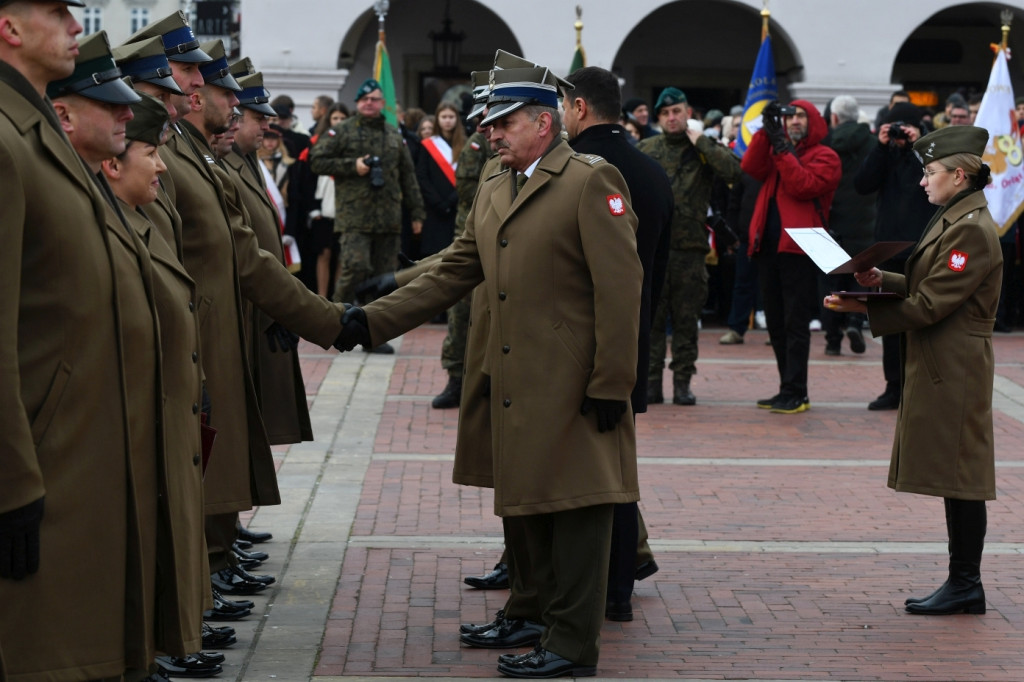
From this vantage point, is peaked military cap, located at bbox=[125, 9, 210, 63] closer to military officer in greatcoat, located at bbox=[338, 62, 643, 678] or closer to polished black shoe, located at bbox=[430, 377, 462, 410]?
military officer in greatcoat, located at bbox=[338, 62, 643, 678]

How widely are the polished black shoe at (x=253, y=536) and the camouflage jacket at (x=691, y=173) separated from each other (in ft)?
15.5

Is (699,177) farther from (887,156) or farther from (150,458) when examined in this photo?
(150,458)

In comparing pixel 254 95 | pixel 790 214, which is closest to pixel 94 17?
pixel 790 214

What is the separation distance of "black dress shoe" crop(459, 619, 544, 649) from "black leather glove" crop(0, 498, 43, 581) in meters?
2.32

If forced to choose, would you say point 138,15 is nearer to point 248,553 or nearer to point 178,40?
point 248,553

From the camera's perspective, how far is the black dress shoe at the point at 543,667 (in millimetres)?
5098

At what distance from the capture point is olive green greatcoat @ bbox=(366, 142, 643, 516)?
4.98m

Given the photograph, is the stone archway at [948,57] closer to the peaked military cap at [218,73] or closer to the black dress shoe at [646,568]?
the black dress shoe at [646,568]

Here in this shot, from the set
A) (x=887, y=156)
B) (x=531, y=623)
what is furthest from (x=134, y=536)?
(x=887, y=156)

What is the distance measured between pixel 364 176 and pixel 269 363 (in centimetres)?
666

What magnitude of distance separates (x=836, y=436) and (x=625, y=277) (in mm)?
5252

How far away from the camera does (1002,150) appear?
14.6 meters

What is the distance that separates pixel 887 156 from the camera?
37.8 feet

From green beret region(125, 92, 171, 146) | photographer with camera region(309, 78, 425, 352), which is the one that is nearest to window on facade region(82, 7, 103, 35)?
photographer with camera region(309, 78, 425, 352)
